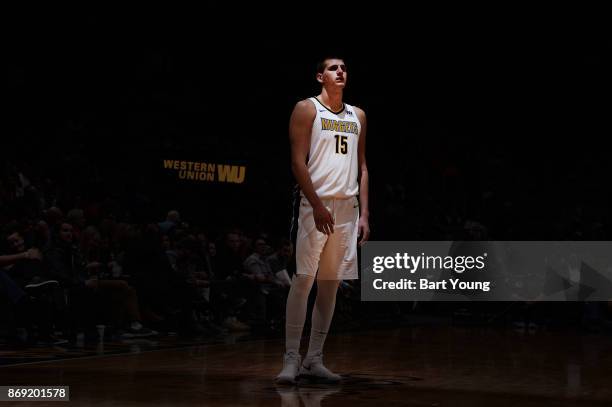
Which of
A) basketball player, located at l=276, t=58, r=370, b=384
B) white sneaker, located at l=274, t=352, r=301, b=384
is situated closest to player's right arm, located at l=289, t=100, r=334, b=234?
basketball player, located at l=276, t=58, r=370, b=384

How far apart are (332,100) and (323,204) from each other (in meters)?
0.58

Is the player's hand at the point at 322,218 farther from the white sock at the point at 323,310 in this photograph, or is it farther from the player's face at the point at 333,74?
the player's face at the point at 333,74

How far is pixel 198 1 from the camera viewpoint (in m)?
18.9

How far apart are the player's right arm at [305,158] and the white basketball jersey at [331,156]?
1.7 inches

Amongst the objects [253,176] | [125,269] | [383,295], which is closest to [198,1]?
[253,176]

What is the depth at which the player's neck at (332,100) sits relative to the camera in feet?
17.1

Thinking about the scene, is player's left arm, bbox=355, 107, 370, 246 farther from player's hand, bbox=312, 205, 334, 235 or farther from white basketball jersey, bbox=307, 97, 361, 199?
player's hand, bbox=312, 205, 334, 235

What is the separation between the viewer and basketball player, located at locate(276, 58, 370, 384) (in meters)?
5.10

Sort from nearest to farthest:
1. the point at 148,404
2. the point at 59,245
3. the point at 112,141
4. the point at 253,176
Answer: the point at 148,404
the point at 59,245
the point at 112,141
the point at 253,176

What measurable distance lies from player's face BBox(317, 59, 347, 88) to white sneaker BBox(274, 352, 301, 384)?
1402mm

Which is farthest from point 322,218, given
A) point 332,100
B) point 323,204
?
point 332,100

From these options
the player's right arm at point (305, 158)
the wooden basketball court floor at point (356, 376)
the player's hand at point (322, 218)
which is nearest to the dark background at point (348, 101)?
the wooden basketball court floor at point (356, 376)

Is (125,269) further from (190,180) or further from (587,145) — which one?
(587,145)

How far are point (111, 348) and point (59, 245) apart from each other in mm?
1299
